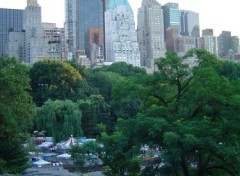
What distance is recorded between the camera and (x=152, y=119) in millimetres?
14188

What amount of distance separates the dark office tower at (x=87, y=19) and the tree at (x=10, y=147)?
12919cm

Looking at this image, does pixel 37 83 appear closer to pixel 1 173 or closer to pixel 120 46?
pixel 1 173

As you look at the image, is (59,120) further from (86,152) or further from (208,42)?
(208,42)

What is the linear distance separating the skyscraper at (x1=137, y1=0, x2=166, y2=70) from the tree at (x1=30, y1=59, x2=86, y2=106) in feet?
351

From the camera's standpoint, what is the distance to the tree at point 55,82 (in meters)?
49.7

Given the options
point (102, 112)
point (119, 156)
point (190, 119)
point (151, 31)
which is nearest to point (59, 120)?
point (102, 112)

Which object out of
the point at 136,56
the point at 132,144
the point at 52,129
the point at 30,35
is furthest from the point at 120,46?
the point at 132,144

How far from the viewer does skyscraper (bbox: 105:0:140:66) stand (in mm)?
143625

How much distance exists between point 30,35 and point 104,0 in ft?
125

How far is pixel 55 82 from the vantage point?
1975 inches

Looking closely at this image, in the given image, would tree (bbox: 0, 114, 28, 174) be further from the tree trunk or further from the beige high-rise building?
the beige high-rise building

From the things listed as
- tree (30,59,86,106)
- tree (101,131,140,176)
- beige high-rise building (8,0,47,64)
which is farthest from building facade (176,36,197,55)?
tree (101,131,140,176)

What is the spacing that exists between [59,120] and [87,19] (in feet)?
381

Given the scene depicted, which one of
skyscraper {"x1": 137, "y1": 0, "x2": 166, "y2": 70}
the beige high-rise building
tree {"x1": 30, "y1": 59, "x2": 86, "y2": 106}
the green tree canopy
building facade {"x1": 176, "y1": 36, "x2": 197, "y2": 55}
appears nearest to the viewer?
the green tree canopy
